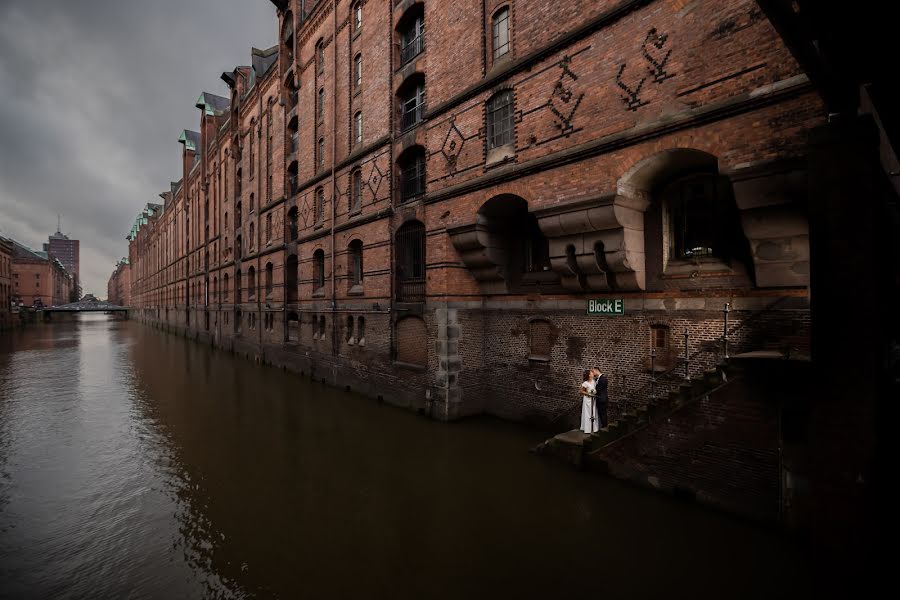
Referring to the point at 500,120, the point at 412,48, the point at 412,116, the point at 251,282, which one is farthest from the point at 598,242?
the point at 251,282

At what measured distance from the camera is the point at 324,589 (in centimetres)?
427

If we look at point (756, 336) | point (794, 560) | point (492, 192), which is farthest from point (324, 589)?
point (492, 192)

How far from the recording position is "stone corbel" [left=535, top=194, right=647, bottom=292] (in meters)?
7.39

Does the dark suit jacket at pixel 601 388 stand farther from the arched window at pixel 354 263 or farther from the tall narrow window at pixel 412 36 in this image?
the tall narrow window at pixel 412 36

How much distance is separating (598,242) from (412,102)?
8231 millimetres

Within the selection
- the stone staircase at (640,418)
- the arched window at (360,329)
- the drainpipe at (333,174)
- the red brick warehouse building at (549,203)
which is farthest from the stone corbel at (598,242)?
the drainpipe at (333,174)

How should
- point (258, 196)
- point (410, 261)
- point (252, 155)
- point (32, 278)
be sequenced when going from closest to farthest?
point (410, 261)
point (258, 196)
point (252, 155)
point (32, 278)

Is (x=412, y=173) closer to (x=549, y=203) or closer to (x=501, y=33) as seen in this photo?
(x=501, y=33)

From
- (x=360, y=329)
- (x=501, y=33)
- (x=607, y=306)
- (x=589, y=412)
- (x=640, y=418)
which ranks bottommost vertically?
(x=589, y=412)

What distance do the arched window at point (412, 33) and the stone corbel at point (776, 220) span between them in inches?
395

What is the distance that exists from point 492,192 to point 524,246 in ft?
5.24

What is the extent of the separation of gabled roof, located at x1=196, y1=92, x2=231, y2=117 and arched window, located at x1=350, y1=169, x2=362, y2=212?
87.7 ft

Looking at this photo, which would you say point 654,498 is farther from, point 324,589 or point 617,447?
point 324,589

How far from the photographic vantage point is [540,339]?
941 centimetres
